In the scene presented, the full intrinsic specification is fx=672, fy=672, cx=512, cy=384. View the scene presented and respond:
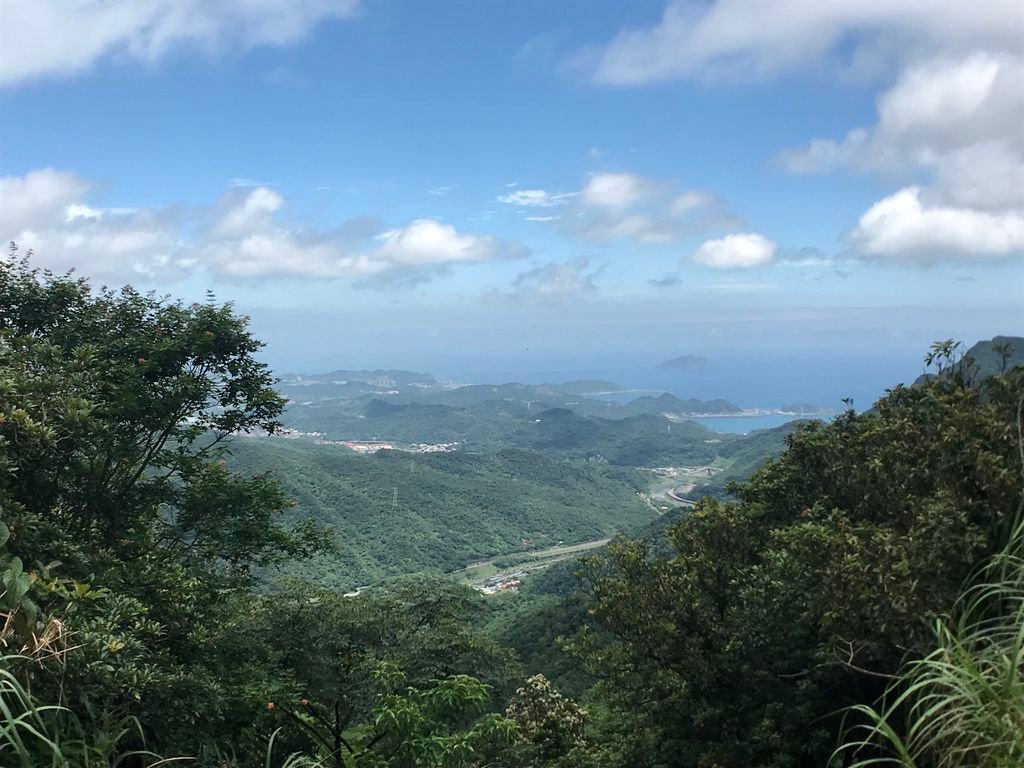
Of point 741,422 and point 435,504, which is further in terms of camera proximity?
point 741,422

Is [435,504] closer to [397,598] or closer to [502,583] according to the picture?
[502,583]

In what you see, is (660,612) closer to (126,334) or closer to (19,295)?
(126,334)

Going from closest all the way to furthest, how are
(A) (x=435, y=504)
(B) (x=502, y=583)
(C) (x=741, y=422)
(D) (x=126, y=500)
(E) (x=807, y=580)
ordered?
(E) (x=807, y=580), (D) (x=126, y=500), (B) (x=502, y=583), (A) (x=435, y=504), (C) (x=741, y=422)

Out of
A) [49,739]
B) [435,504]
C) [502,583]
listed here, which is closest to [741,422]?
[435,504]

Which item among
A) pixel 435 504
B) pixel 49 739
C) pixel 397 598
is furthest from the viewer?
pixel 435 504

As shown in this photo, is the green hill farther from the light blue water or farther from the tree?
the light blue water

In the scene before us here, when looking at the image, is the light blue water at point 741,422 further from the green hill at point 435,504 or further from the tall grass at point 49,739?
the tall grass at point 49,739

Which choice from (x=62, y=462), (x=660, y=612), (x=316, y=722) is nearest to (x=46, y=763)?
(x=62, y=462)

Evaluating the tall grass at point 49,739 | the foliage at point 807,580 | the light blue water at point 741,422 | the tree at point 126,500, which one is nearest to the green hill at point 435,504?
the tree at point 126,500
